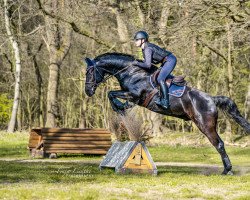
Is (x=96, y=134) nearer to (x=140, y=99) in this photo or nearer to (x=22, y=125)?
(x=140, y=99)

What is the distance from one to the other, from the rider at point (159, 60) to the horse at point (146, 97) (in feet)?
0.66

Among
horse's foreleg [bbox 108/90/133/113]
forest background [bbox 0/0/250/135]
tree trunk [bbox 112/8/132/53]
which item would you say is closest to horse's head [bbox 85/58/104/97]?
horse's foreleg [bbox 108/90/133/113]

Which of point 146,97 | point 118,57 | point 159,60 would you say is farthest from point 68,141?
point 159,60

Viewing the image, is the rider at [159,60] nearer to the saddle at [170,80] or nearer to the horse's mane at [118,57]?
the saddle at [170,80]

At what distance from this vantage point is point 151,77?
14.1 metres

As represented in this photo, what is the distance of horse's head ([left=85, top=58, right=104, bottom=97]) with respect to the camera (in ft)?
47.4

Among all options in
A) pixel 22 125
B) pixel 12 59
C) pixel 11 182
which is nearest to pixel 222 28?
pixel 11 182

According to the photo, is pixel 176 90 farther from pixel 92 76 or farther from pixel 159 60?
pixel 92 76

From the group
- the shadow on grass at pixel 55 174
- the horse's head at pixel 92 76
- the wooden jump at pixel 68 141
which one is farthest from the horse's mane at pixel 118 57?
the wooden jump at pixel 68 141

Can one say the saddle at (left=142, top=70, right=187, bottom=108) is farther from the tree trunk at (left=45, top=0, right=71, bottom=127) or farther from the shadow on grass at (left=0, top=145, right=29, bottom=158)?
the tree trunk at (left=45, top=0, right=71, bottom=127)

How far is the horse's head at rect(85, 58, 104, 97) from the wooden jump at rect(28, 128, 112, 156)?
23.4 feet

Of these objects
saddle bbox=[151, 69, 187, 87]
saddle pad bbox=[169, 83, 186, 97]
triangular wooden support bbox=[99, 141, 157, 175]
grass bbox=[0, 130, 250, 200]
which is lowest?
grass bbox=[0, 130, 250, 200]

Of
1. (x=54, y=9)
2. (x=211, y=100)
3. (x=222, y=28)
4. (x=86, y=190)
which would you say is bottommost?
(x=86, y=190)

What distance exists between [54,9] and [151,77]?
15.7m
